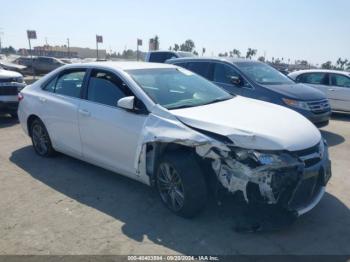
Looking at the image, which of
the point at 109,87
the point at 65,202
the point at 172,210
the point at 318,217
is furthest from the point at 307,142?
the point at 65,202

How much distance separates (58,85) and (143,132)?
229 centimetres

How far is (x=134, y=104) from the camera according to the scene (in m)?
4.33

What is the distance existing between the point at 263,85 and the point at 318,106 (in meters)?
1.25

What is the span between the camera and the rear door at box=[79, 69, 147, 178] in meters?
4.39

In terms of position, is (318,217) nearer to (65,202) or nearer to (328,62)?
A: (65,202)

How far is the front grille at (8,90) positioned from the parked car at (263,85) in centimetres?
455

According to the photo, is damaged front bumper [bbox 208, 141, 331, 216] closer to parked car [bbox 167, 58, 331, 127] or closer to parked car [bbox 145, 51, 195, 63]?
parked car [bbox 167, 58, 331, 127]

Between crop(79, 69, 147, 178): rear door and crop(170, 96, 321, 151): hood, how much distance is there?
67 cm

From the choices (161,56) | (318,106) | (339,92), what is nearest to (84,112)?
(318,106)

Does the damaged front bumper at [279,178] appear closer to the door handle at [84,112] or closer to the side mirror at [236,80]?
the door handle at [84,112]

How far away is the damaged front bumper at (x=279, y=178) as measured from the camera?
3.42 metres

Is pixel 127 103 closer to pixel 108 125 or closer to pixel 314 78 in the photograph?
pixel 108 125

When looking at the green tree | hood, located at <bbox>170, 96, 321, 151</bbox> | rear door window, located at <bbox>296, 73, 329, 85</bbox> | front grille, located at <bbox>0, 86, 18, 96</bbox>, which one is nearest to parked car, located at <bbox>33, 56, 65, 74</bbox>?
front grille, located at <bbox>0, 86, 18, 96</bbox>

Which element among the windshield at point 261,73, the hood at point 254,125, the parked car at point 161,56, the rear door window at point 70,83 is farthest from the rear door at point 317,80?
the rear door window at point 70,83
